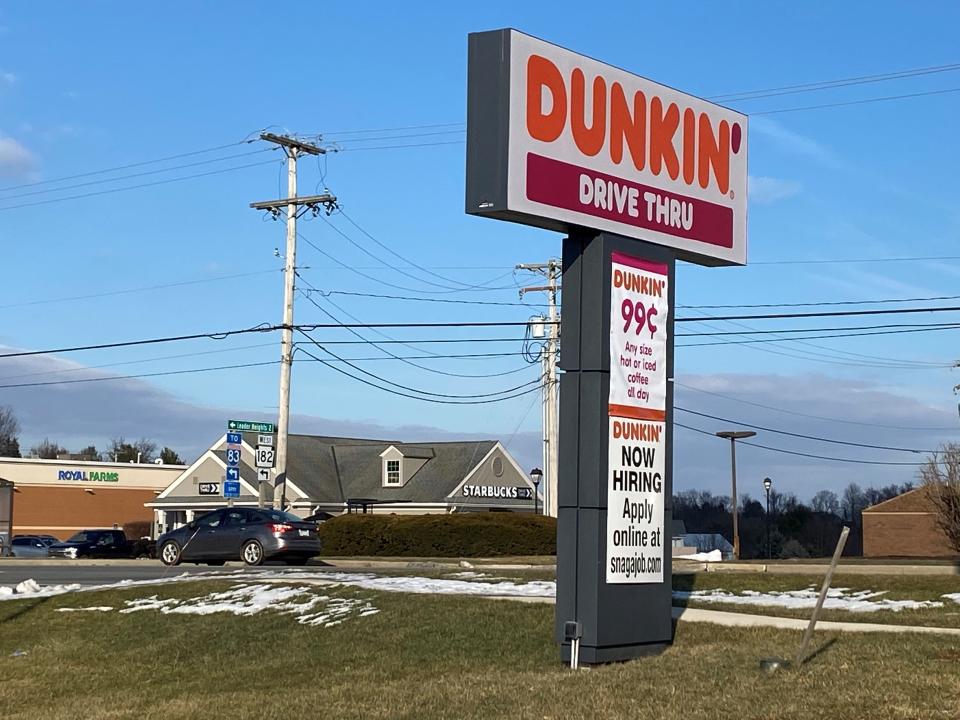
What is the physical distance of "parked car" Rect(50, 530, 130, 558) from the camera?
1800 inches

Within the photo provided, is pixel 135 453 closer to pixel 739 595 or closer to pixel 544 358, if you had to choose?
pixel 544 358

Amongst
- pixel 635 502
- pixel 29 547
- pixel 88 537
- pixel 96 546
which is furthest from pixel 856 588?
pixel 29 547

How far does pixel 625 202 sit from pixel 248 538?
18609 millimetres

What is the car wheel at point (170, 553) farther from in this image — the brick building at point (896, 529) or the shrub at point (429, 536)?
the brick building at point (896, 529)

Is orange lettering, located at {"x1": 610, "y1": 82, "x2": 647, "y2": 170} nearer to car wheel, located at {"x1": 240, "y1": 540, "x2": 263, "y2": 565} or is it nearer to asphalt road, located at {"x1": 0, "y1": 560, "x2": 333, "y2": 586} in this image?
asphalt road, located at {"x1": 0, "y1": 560, "x2": 333, "y2": 586}

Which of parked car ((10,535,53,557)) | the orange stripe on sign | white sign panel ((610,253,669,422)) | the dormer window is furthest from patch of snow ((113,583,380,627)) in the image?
the dormer window

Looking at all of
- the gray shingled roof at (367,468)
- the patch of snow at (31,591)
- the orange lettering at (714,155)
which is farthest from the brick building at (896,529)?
the orange lettering at (714,155)

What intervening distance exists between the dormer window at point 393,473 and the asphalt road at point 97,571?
26879mm

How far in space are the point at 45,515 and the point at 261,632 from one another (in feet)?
220

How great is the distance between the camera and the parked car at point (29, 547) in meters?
51.0

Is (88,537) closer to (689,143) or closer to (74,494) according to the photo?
(74,494)

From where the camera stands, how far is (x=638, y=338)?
13039mm

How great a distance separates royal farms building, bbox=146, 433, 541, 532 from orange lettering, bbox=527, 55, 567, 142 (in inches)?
1959

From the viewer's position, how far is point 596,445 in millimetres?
12477
